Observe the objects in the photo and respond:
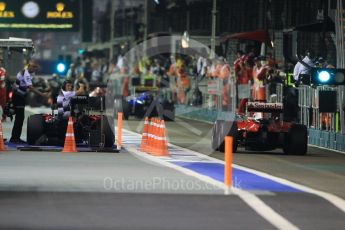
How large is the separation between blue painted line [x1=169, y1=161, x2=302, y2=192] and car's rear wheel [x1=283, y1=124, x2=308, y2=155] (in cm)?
368

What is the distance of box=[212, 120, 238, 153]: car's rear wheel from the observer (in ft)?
88.6

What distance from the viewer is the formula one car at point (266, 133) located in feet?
89.7

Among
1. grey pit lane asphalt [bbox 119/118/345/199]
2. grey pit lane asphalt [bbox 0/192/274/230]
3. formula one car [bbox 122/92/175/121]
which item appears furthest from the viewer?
formula one car [bbox 122/92/175/121]

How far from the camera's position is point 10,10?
60438mm

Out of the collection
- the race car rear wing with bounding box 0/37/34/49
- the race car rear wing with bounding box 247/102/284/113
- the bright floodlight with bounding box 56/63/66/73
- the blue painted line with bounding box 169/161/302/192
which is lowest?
the blue painted line with bounding box 169/161/302/192

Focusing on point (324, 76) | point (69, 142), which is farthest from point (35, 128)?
point (324, 76)

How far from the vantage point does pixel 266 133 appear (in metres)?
27.4

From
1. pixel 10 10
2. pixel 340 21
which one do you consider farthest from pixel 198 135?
pixel 10 10

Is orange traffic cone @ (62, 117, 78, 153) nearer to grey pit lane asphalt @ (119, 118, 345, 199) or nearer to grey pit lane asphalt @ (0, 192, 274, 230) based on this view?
grey pit lane asphalt @ (119, 118, 345, 199)

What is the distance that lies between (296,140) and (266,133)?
0.67 metres

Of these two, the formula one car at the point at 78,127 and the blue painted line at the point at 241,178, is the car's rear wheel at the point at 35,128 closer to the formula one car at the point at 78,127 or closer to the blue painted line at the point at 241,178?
the formula one car at the point at 78,127

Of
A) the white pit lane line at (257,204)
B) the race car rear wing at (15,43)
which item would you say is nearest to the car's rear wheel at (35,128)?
the race car rear wing at (15,43)

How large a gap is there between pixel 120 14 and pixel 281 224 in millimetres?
92761

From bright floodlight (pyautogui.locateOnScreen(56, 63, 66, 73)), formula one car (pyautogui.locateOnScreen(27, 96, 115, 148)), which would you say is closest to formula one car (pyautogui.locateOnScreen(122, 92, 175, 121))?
bright floodlight (pyautogui.locateOnScreen(56, 63, 66, 73))
